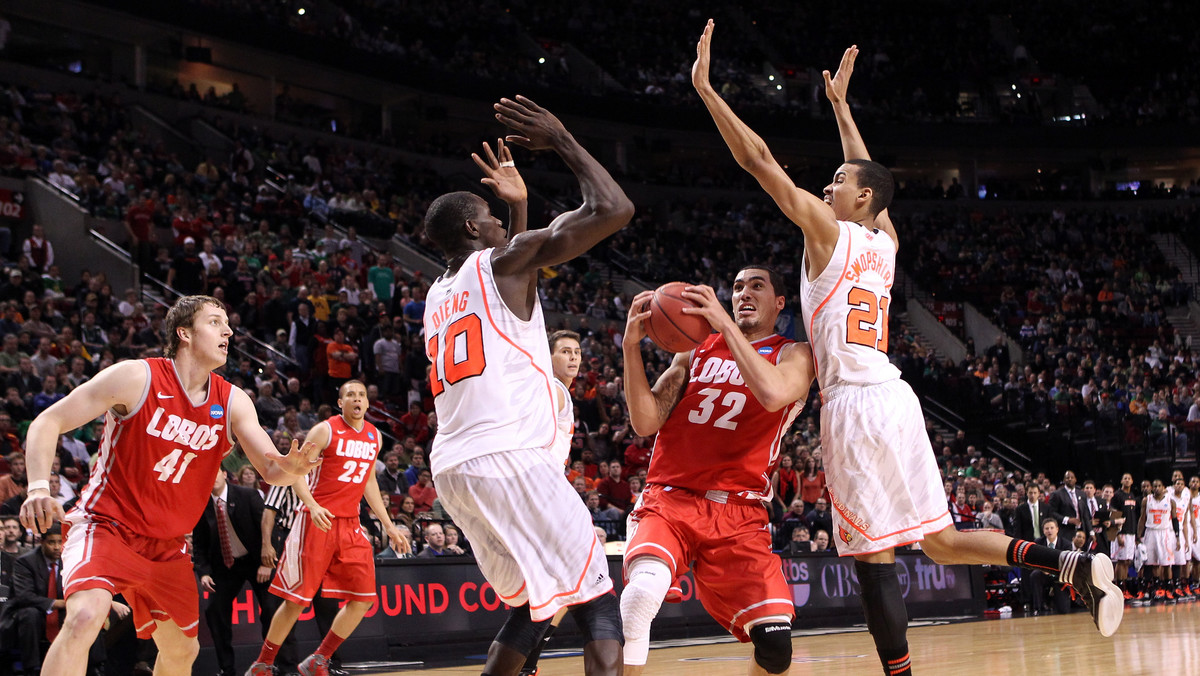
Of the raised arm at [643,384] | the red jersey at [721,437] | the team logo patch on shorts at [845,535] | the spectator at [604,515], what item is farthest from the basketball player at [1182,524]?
the raised arm at [643,384]

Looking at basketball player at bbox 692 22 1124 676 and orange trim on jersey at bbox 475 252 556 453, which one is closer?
orange trim on jersey at bbox 475 252 556 453

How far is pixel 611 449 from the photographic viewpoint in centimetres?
1603

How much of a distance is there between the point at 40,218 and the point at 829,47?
86.9 ft

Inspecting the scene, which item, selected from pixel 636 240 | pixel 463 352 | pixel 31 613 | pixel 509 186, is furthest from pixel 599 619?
pixel 636 240

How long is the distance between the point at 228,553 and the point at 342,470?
1260mm

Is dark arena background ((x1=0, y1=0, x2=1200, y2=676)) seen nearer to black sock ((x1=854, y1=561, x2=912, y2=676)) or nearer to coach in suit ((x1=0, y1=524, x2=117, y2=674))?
coach in suit ((x1=0, y1=524, x2=117, y2=674))

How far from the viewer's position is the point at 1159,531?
711 inches

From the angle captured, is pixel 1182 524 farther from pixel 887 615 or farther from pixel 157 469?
pixel 157 469

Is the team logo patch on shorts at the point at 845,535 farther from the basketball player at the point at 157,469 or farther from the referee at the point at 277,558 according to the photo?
the referee at the point at 277,558

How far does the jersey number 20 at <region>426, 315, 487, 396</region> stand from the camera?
167 inches

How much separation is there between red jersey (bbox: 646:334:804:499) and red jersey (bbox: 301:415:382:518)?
4061 millimetres

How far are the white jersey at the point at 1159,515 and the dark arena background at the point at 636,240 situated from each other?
281 millimetres

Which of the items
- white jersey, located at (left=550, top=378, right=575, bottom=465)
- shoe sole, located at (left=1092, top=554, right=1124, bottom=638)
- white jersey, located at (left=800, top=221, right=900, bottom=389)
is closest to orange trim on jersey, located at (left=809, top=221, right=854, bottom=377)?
white jersey, located at (left=800, top=221, right=900, bottom=389)

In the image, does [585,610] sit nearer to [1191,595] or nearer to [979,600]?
[979,600]
